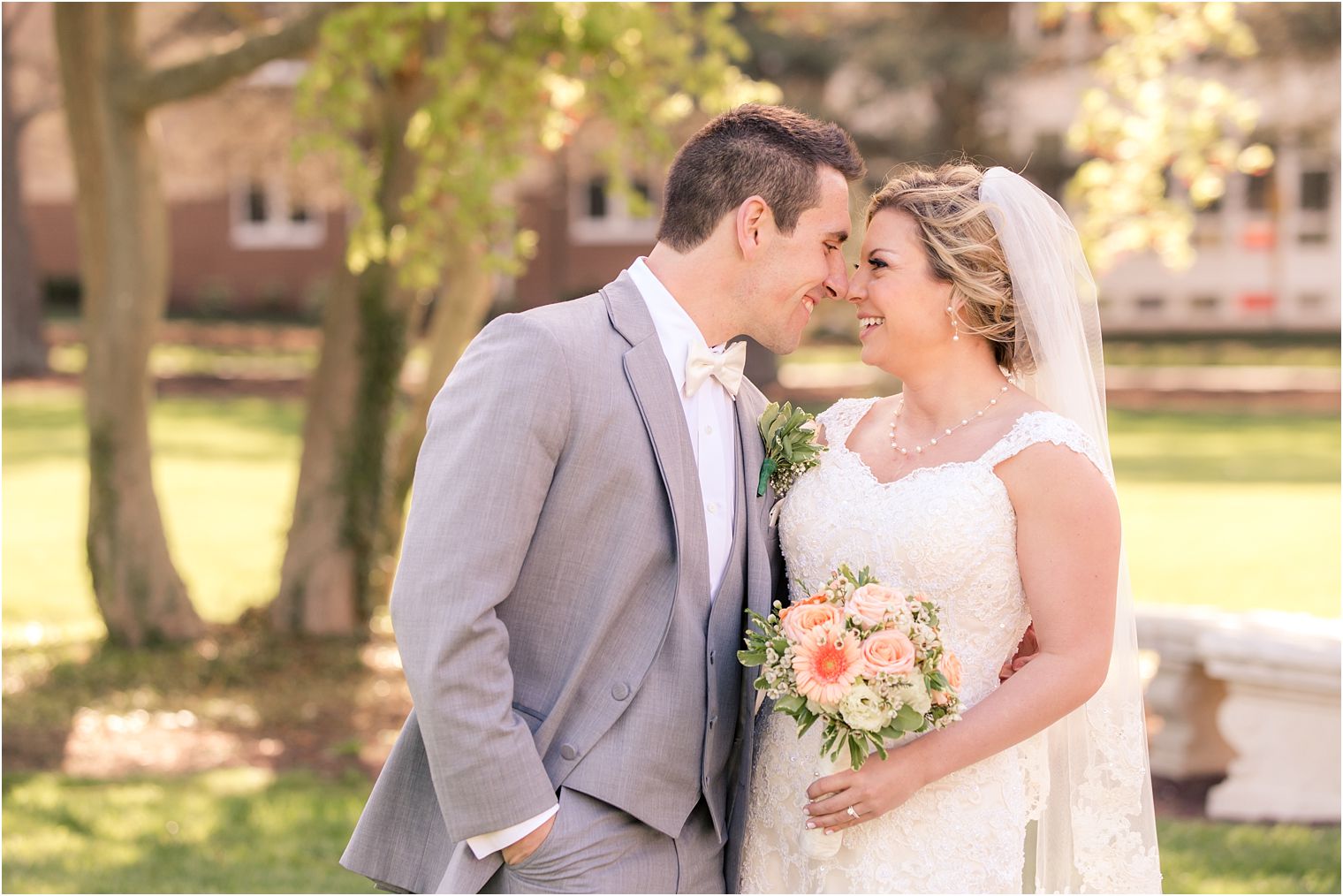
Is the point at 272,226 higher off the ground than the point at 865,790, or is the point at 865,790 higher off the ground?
the point at 272,226

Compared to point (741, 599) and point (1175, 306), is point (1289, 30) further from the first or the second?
point (741, 599)

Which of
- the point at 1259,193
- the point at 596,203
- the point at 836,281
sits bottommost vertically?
the point at 836,281

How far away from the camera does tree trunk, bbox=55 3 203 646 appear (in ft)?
27.8

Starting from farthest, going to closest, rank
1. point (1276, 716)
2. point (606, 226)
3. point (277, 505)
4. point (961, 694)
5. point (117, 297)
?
point (606, 226), point (277, 505), point (117, 297), point (1276, 716), point (961, 694)

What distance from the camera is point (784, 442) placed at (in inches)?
134

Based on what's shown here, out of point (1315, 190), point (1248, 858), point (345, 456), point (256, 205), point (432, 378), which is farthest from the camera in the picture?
point (256, 205)

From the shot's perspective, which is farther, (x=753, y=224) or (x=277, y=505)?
(x=277, y=505)

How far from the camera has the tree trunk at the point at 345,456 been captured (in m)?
9.03

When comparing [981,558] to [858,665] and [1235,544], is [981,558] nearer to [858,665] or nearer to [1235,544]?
[858,665]

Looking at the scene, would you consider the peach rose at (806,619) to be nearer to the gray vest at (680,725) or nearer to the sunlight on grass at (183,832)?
the gray vest at (680,725)

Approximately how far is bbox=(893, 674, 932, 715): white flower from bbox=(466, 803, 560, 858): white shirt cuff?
711 millimetres

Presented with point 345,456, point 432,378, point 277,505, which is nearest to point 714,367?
point 345,456

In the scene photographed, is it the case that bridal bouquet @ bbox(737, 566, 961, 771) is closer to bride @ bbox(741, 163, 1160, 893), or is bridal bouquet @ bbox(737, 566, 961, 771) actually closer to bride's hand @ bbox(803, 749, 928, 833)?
bride's hand @ bbox(803, 749, 928, 833)

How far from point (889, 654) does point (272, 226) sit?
117 feet
